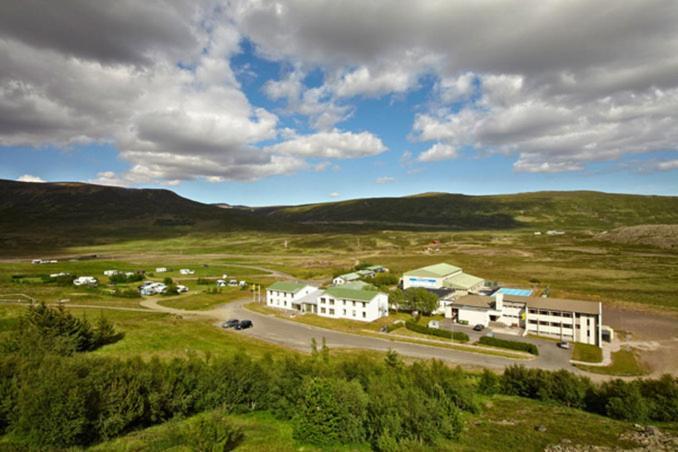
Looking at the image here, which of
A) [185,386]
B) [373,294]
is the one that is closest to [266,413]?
[185,386]

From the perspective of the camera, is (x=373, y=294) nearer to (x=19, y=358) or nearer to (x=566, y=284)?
(x=19, y=358)

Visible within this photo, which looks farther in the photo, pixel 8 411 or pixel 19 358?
pixel 19 358

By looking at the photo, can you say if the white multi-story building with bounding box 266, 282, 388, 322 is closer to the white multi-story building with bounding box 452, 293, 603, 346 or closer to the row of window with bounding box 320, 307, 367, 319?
the row of window with bounding box 320, 307, 367, 319

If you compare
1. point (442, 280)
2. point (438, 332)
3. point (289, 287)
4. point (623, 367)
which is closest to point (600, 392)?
point (623, 367)

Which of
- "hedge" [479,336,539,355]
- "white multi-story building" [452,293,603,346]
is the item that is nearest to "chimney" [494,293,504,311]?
"white multi-story building" [452,293,603,346]

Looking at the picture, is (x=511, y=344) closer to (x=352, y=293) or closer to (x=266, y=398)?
(x=352, y=293)

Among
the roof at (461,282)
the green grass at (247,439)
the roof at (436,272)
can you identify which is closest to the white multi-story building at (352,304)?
the roof at (461,282)

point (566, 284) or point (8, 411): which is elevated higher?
point (8, 411)

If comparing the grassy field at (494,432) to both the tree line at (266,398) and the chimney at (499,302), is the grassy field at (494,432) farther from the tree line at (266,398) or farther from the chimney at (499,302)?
the chimney at (499,302)
